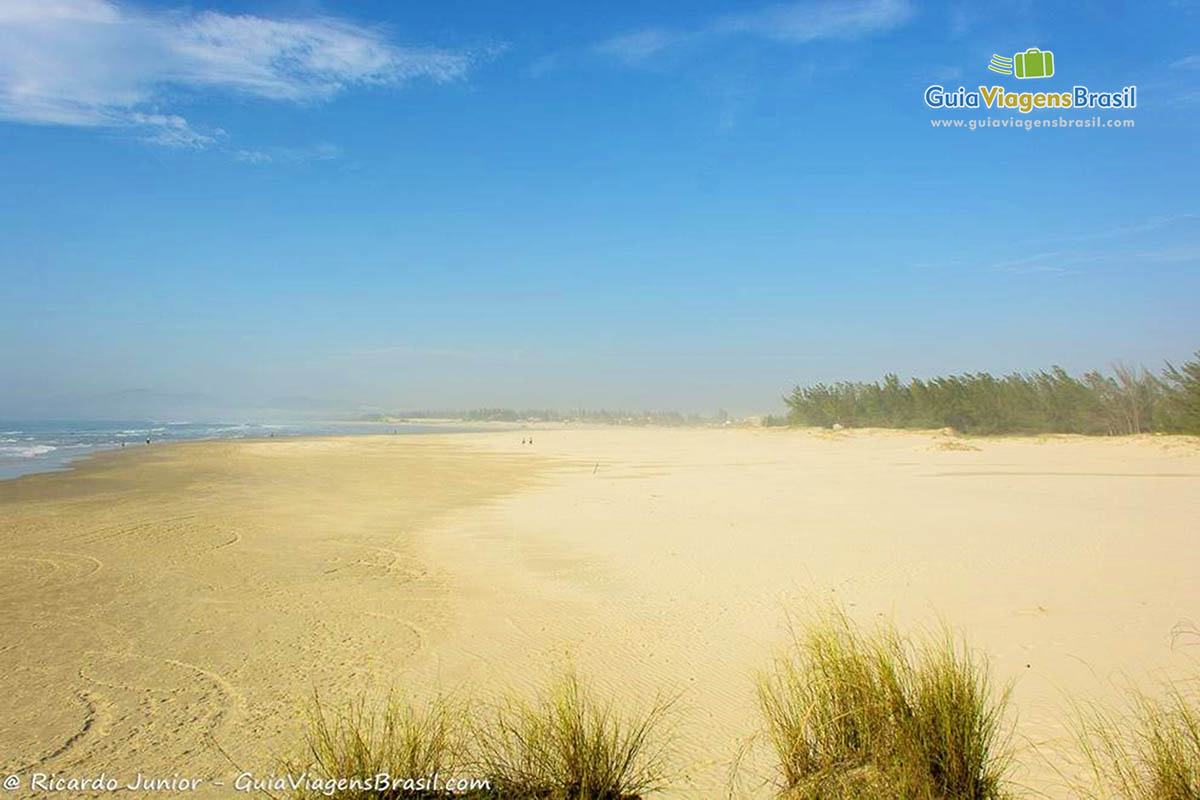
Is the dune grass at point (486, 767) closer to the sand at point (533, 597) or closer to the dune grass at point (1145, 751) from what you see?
the sand at point (533, 597)

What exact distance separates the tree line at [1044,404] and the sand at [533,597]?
19959 mm

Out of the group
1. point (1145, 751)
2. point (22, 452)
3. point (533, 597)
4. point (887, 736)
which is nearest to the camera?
point (887, 736)

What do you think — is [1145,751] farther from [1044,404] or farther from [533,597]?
[1044,404]

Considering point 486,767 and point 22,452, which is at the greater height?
point 486,767

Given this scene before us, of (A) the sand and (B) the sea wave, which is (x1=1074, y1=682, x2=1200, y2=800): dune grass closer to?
(A) the sand

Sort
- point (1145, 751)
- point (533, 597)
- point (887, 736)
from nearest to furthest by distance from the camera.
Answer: point (887, 736), point (1145, 751), point (533, 597)

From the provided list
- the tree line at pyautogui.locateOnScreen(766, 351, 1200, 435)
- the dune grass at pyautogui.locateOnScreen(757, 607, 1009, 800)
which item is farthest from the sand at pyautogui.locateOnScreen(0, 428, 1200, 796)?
the tree line at pyautogui.locateOnScreen(766, 351, 1200, 435)

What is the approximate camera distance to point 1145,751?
3762mm

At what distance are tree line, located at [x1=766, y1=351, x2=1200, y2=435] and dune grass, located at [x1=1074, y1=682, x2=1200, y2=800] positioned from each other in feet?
114

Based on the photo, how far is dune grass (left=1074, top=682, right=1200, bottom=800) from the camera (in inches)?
116

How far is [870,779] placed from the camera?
3131 millimetres

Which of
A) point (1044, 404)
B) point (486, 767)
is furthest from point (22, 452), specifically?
point (1044, 404)

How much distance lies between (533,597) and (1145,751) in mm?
6118

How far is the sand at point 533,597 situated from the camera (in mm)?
5023
